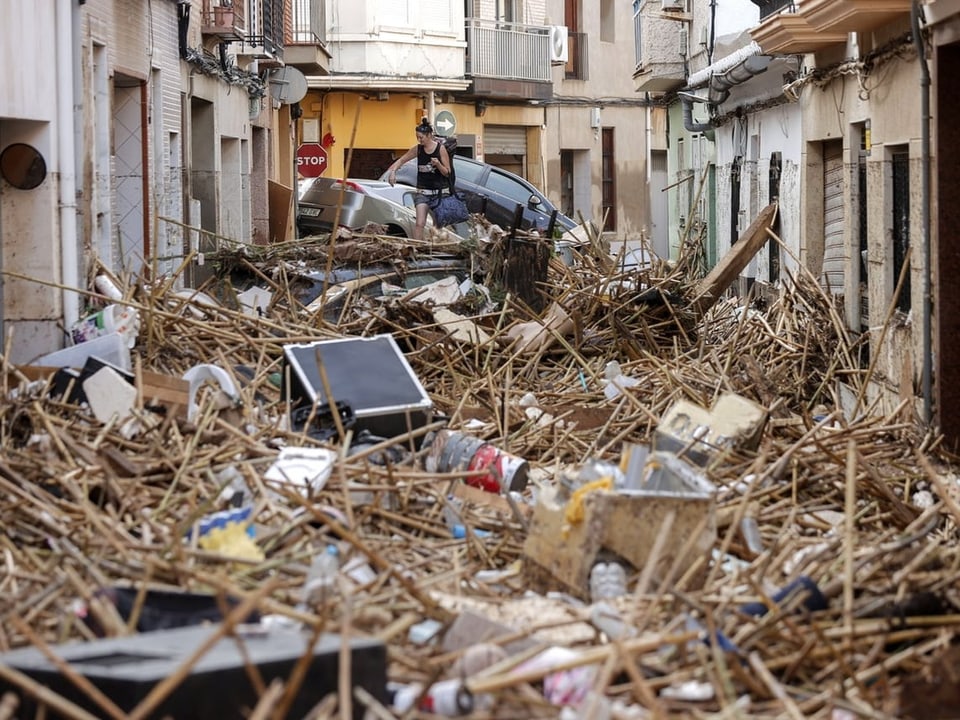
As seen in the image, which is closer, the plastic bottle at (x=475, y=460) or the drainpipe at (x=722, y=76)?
the plastic bottle at (x=475, y=460)

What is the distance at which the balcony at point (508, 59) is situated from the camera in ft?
123

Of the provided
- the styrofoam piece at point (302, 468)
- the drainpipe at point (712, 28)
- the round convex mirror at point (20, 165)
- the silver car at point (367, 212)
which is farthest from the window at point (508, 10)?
the styrofoam piece at point (302, 468)

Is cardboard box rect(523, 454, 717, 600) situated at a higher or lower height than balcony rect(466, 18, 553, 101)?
lower

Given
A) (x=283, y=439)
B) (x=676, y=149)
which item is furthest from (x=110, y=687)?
(x=676, y=149)

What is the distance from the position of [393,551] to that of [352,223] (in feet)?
48.9

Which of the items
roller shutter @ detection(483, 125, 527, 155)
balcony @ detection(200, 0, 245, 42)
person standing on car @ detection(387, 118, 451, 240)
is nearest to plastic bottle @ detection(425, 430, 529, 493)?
person standing on car @ detection(387, 118, 451, 240)

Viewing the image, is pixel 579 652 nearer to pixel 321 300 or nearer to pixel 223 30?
pixel 321 300

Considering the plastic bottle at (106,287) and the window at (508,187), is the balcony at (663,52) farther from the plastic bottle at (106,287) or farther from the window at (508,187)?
the plastic bottle at (106,287)

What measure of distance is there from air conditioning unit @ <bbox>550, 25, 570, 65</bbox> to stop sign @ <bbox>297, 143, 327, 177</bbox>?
49.3ft

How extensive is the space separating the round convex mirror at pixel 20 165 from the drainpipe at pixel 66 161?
0.20 meters

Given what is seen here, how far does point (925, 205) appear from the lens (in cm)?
986

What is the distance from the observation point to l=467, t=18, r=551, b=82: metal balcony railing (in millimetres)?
37406

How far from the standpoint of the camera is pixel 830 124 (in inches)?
535

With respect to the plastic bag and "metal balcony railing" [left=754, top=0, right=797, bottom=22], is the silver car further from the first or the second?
"metal balcony railing" [left=754, top=0, right=797, bottom=22]
